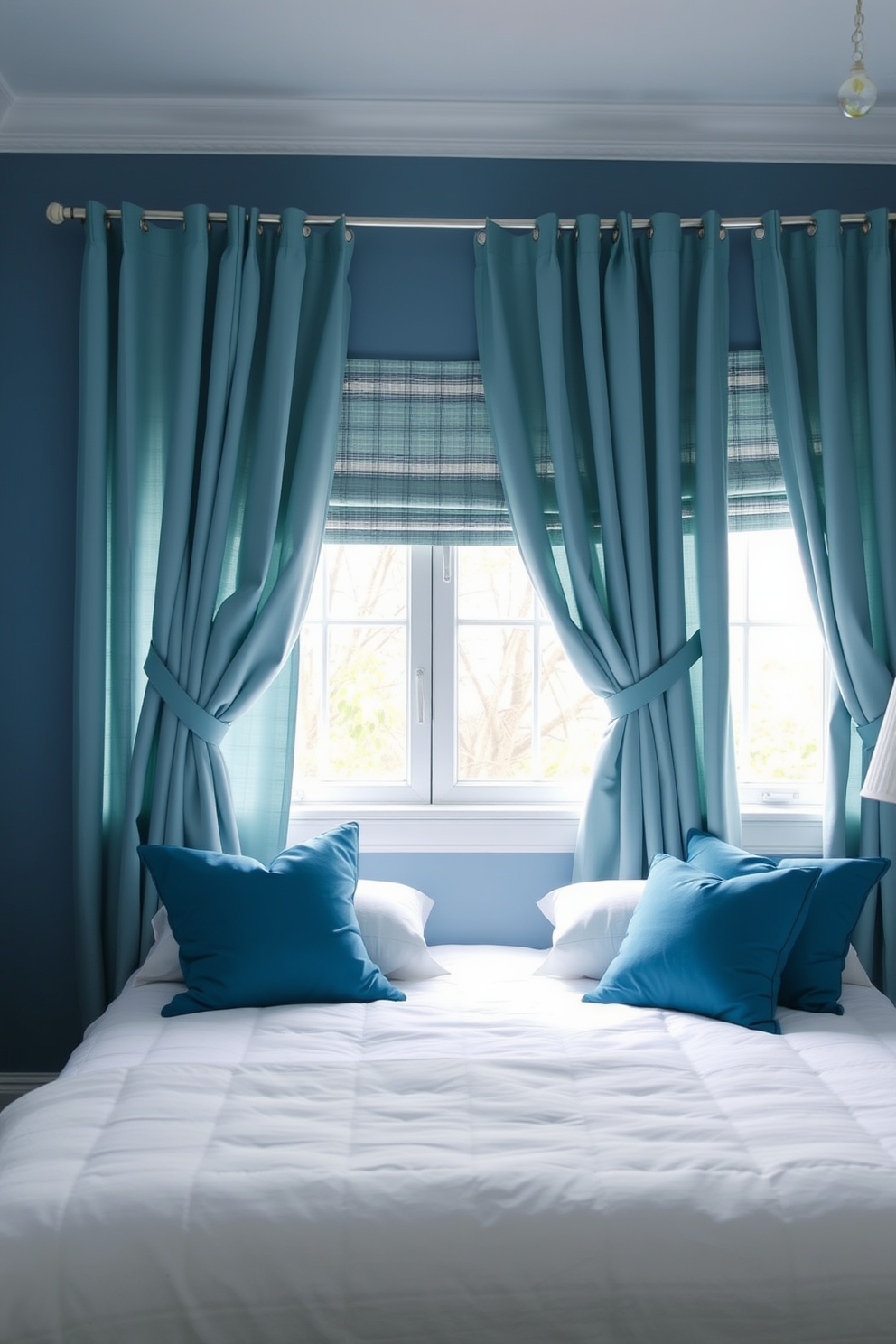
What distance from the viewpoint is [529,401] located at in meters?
3.06

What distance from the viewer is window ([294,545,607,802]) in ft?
10.6

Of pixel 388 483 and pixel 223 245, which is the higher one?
pixel 223 245

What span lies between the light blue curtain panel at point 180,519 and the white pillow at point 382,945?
0.28 metres

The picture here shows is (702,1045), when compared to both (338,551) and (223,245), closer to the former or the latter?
(338,551)

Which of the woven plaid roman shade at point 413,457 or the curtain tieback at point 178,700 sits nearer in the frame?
the curtain tieback at point 178,700

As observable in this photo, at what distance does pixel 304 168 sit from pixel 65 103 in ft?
2.18

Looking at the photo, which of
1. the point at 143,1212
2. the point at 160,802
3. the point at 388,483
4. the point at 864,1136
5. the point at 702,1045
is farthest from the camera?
the point at 388,483

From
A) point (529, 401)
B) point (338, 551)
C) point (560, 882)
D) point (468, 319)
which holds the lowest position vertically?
point (560, 882)

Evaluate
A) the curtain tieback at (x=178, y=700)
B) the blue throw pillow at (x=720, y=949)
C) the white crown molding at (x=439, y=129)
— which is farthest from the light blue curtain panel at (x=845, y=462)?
the curtain tieback at (x=178, y=700)

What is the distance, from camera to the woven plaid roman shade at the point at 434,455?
10.2 feet

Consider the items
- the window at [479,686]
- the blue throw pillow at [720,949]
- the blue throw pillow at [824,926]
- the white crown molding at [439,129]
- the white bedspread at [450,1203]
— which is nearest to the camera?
the white bedspread at [450,1203]

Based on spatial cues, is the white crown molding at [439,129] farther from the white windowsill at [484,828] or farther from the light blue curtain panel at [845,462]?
the white windowsill at [484,828]

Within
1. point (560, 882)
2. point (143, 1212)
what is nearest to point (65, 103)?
point (560, 882)

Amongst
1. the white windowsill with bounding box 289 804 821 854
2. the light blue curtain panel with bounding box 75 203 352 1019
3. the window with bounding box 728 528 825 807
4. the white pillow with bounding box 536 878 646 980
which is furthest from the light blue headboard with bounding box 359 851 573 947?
the window with bounding box 728 528 825 807
